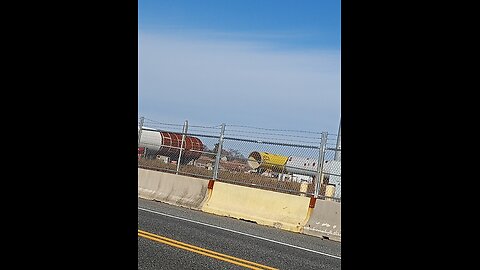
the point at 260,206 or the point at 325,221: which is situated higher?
the point at 260,206

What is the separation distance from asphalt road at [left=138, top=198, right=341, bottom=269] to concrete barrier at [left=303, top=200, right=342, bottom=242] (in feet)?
1.03

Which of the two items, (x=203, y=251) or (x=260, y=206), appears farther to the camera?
(x=260, y=206)

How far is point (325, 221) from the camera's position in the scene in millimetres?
12047

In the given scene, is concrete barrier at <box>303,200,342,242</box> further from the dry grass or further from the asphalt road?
the dry grass

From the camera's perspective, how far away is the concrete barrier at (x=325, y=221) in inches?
464

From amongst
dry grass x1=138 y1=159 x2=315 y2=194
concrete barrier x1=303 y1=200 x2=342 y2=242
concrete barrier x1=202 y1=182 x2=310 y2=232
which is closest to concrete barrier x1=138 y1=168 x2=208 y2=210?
concrete barrier x1=202 y1=182 x2=310 y2=232

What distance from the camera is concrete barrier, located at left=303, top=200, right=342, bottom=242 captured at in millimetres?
11796

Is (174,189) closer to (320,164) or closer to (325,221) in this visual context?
(320,164)

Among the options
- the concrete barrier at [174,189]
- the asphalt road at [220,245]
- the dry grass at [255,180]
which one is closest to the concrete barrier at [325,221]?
the asphalt road at [220,245]

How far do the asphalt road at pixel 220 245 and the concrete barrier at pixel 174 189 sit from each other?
1651 mm

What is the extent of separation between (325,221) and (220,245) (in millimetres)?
3290

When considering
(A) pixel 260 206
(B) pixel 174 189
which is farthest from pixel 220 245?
(B) pixel 174 189
